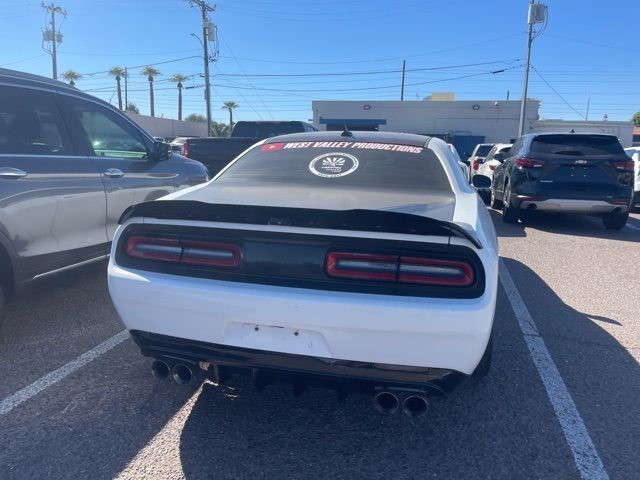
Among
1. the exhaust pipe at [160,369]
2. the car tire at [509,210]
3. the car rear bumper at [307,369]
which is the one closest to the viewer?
the car rear bumper at [307,369]

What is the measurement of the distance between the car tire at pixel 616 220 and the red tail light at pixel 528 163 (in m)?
1.61

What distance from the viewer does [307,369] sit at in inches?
95.6

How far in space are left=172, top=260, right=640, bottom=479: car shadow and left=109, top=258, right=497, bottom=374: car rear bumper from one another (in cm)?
56

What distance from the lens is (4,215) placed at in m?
3.58

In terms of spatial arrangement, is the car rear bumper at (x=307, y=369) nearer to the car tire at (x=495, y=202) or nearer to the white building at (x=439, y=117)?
the car tire at (x=495, y=202)

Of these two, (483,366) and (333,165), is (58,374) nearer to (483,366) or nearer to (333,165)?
(333,165)

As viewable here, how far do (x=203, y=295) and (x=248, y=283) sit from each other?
0.22m

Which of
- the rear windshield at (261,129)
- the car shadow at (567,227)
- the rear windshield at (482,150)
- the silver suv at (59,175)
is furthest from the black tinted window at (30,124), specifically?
the rear windshield at (482,150)

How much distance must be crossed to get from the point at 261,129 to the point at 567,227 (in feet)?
22.3

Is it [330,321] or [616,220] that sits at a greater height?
[330,321]

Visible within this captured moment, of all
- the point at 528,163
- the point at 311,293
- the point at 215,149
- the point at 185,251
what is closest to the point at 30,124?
the point at 185,251

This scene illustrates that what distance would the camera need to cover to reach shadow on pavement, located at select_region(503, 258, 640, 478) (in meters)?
2.68

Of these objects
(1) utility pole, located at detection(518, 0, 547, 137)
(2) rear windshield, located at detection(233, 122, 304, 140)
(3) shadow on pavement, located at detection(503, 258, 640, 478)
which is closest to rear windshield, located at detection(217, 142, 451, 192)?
(3) shadow on pavement, located at detection(503, 258, 640, 478)

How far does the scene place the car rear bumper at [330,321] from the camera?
88.3 inches
